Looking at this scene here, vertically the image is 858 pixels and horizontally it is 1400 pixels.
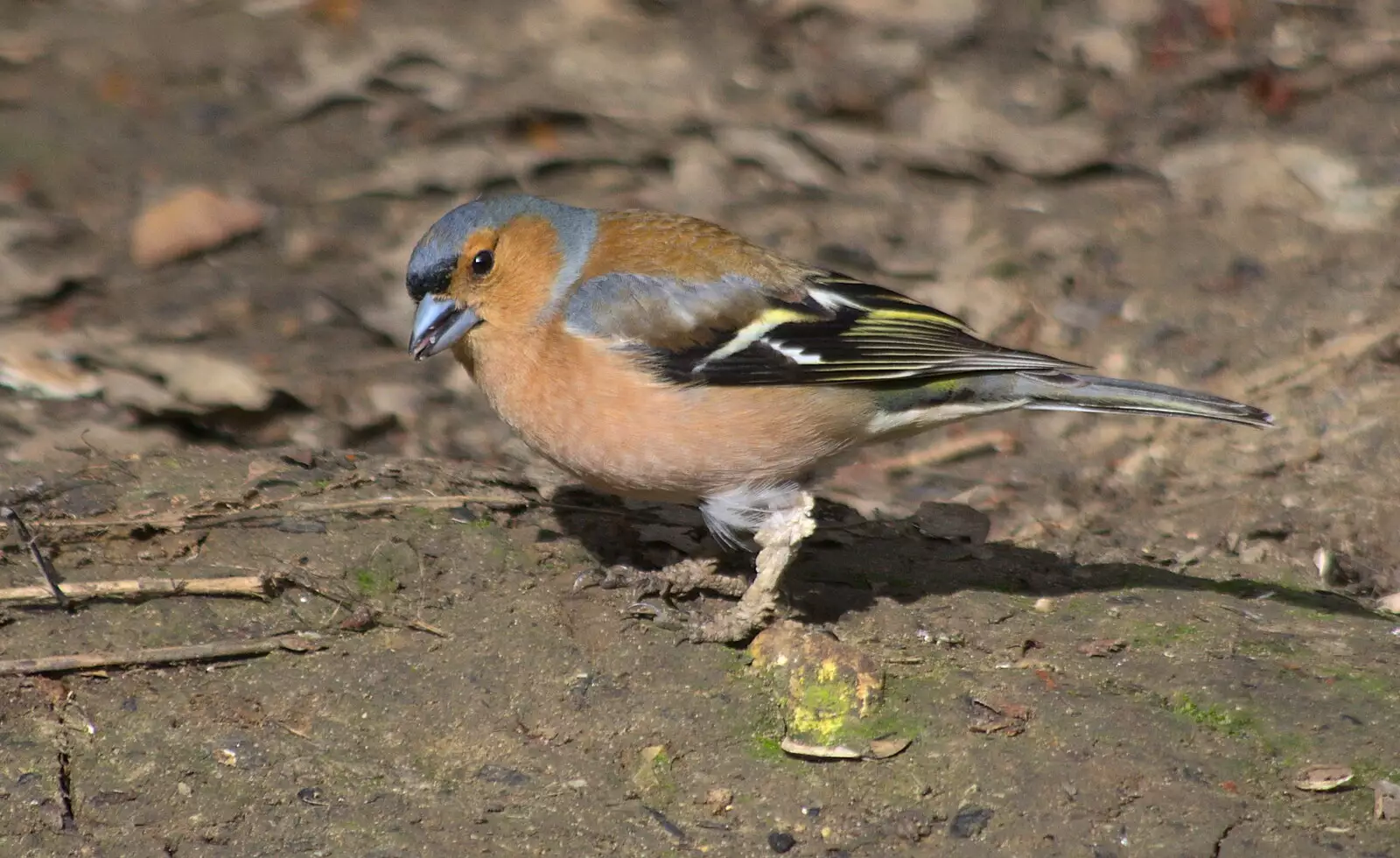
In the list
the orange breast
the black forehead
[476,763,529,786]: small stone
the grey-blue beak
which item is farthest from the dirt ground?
the black forehead

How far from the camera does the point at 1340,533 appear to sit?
15.9 feet

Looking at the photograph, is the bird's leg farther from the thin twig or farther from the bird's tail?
the thin twig

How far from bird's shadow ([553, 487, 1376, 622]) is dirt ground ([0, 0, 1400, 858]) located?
22 millimetres

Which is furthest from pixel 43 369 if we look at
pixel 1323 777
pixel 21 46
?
pixel 1323 777

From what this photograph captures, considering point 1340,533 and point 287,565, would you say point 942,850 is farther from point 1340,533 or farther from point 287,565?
point 1340,533

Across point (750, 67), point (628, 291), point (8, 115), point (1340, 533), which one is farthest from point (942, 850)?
point (8, 115)

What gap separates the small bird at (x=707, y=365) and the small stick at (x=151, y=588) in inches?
31.9

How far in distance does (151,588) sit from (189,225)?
3815 mm

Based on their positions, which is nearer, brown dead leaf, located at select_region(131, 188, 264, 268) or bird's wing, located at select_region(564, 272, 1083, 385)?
bird's wing, located at select_region(564, 272, 1083, 385)

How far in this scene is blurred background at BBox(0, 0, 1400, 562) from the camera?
5.82m

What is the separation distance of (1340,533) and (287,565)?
3.46m

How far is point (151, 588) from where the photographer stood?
12.9ft

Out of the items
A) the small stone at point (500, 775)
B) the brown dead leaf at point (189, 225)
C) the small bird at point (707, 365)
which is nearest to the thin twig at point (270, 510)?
the small bird at point (707, 365)

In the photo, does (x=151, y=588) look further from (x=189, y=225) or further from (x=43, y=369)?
(x=189, y=225)
